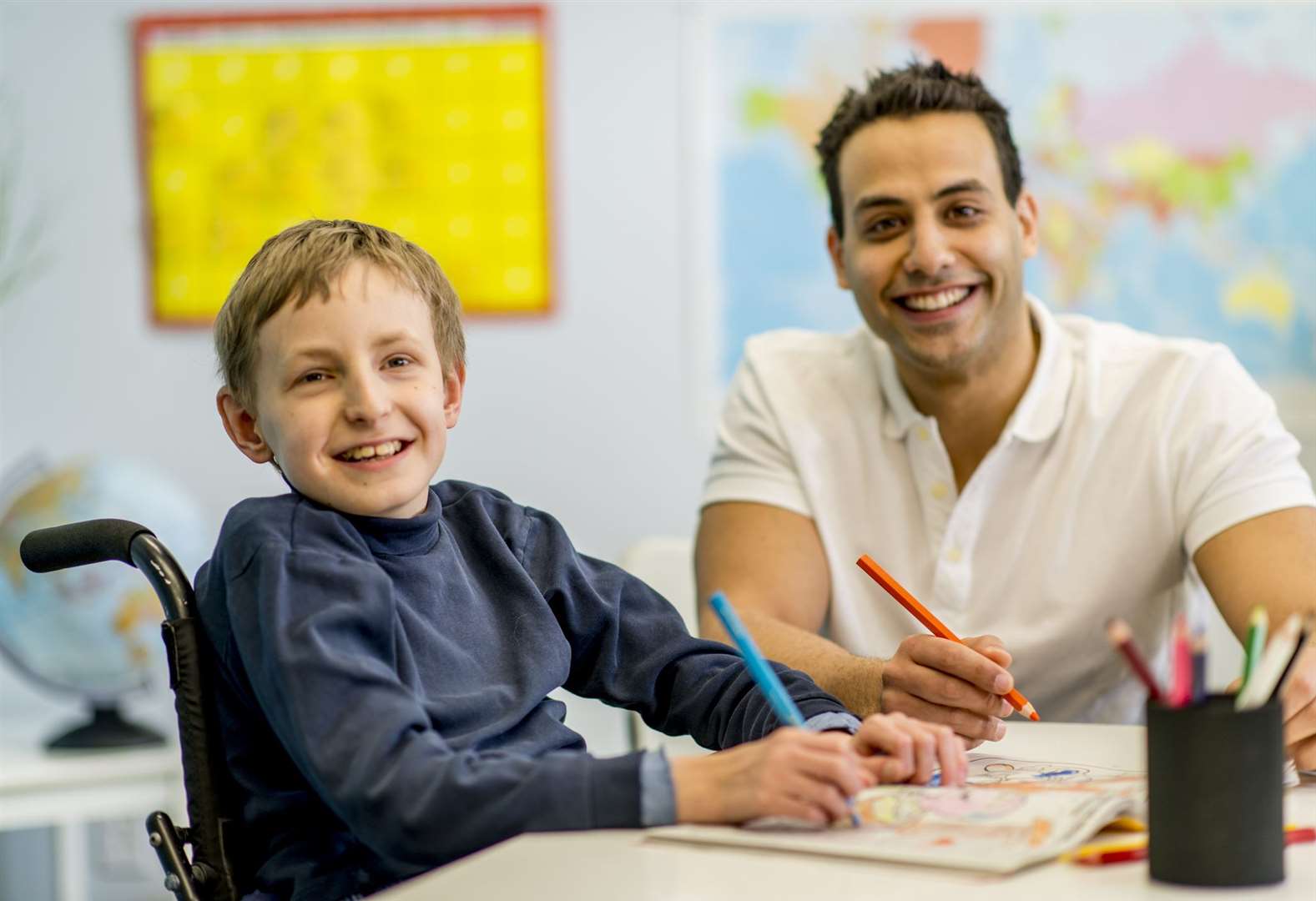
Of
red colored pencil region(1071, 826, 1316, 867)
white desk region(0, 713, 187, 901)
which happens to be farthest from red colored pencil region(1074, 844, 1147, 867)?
white desk region(0, 713, 187, 901)

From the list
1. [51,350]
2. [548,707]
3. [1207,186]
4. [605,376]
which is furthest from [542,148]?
[548,707]

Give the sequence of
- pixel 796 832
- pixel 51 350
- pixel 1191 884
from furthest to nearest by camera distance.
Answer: pixel 51 350
pixel 796 832
pixel 1191 884

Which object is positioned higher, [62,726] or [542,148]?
[542,148]

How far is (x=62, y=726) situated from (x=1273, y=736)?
255 cm

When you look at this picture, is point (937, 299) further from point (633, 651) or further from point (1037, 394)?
point (633, 651)

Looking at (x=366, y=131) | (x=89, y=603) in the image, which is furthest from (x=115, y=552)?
(x=366, y=131)

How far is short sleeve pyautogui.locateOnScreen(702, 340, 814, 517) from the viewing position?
181 centimetres

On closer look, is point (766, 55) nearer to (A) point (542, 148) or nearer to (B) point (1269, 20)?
(A) point (542, 148)

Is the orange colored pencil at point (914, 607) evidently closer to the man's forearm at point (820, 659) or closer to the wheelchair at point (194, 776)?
the man's forearm at point (820, 659)

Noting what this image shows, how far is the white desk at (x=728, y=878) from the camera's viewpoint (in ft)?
2.45

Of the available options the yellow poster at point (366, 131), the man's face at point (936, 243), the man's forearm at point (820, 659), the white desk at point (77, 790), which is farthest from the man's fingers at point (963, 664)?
the yellow poster at point (366, 131)

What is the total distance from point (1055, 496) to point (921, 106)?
0.49 metres

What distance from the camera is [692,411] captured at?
3006mm

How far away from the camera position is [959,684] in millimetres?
1143
